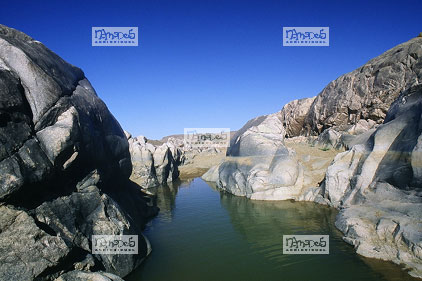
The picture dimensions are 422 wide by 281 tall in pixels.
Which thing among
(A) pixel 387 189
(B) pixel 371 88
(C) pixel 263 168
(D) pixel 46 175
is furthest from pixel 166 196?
(B) pixel 371 88

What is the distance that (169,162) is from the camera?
41.5 m

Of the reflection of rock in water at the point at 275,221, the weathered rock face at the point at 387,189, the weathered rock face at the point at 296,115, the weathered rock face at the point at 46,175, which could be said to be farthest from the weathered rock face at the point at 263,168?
the weathered rock face at the point at 296,115

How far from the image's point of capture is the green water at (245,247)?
11289 mm

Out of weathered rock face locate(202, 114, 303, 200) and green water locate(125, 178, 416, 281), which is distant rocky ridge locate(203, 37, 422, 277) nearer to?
weathered rock face locate(202, 114, 303, 200)

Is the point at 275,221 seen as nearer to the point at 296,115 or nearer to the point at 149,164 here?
the point at 149,164

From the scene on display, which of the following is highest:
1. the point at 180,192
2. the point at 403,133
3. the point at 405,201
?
the point at 403,133

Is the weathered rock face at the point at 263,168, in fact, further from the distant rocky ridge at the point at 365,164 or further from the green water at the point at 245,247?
the green water at the point at 245,247

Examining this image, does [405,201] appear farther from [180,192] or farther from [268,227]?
[180,192]

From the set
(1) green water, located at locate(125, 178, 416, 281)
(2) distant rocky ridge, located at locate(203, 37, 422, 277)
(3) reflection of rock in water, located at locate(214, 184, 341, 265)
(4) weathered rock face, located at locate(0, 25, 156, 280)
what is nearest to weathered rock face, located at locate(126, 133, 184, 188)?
(2) distant rocky ridge, located at locate(203, 37, 422, 277)

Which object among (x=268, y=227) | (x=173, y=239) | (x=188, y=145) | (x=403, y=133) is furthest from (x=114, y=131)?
(x=188, y=145)

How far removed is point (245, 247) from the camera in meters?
14.3

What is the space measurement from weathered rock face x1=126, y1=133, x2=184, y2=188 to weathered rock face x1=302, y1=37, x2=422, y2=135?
1148 inches

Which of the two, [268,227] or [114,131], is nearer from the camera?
[268,227]

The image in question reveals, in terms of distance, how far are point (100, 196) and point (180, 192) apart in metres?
19.7
